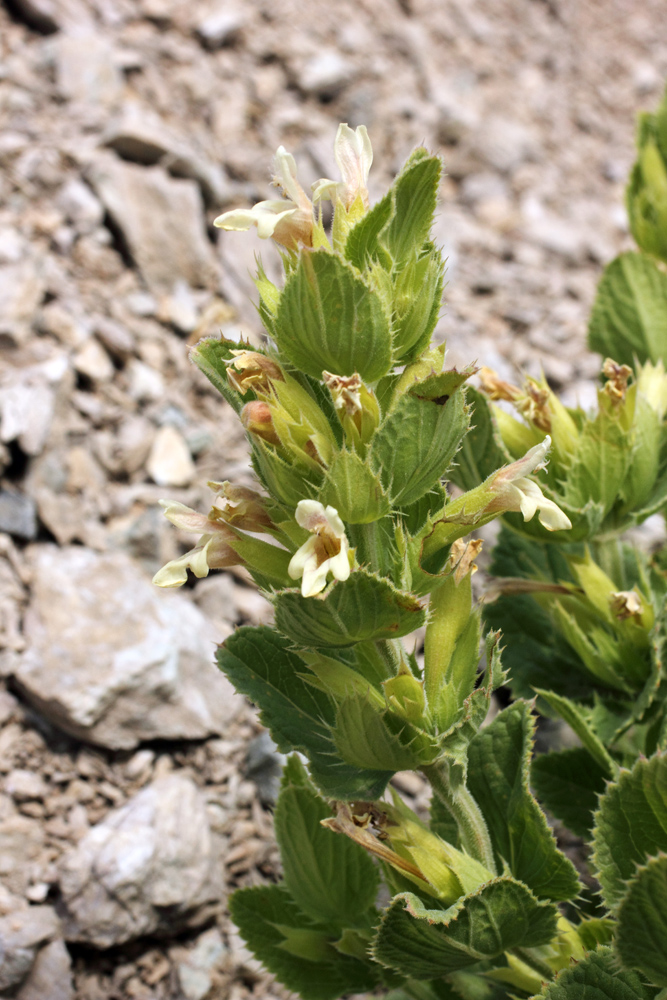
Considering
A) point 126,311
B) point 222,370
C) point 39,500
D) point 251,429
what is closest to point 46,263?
point 126,311

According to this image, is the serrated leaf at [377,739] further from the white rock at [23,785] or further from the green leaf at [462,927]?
the white rock at [23,785]

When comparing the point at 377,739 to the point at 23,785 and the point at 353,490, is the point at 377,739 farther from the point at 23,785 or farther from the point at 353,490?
the point at 23,785

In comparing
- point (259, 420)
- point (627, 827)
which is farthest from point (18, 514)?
point (627, 827)

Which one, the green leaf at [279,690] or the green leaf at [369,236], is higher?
the green leaf at [369,236]

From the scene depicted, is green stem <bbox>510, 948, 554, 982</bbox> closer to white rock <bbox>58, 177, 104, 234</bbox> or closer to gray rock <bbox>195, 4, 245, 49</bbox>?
white rock <bbox>58, 177, 104, 234</bbox>

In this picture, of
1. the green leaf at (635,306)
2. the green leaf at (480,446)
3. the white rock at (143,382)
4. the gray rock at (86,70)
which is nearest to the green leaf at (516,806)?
the green leaf at (480,446)

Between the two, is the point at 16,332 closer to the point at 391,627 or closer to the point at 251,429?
the point at 251,429
